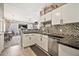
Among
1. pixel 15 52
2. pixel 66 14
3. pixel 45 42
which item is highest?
pixel 66 14

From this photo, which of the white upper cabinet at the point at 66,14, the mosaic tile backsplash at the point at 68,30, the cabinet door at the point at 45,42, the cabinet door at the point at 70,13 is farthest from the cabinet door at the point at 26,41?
the cabinet door at the point at 70,13

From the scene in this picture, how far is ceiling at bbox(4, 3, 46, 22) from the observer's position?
2.16 m

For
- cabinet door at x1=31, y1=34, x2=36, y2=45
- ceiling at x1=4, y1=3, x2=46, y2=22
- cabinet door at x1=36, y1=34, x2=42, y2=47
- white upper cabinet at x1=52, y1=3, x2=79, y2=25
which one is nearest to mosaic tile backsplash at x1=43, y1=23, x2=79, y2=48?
white upper cabinet at x1=52, y1=3, x2=79, y2=25

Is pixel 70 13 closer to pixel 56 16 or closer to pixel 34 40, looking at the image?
pixel 56 16

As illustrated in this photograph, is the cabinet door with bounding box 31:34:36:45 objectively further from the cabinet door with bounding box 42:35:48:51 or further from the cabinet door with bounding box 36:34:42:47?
the cabinet door with bounding box 42:35:48:51

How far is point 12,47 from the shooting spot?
2400mm

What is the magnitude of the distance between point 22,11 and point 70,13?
107cm

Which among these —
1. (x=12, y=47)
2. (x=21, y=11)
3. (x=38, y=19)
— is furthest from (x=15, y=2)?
(x=12, y=47)

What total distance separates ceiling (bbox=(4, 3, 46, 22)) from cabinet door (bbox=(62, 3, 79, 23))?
613mm

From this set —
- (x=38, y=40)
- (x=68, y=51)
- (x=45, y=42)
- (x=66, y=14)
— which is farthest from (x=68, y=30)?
(x=68, y=51)

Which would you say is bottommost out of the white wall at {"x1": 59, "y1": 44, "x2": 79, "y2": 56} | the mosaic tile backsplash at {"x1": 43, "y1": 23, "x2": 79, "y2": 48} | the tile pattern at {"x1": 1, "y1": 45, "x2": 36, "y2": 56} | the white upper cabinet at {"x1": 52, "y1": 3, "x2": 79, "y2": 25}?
the tile pattern at {"x1": 1, "y1": 45, "x2": 36, "y2": 56}

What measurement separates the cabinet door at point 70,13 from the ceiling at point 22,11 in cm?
61

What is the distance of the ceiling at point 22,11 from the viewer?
216cm

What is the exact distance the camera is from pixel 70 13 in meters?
2.40
